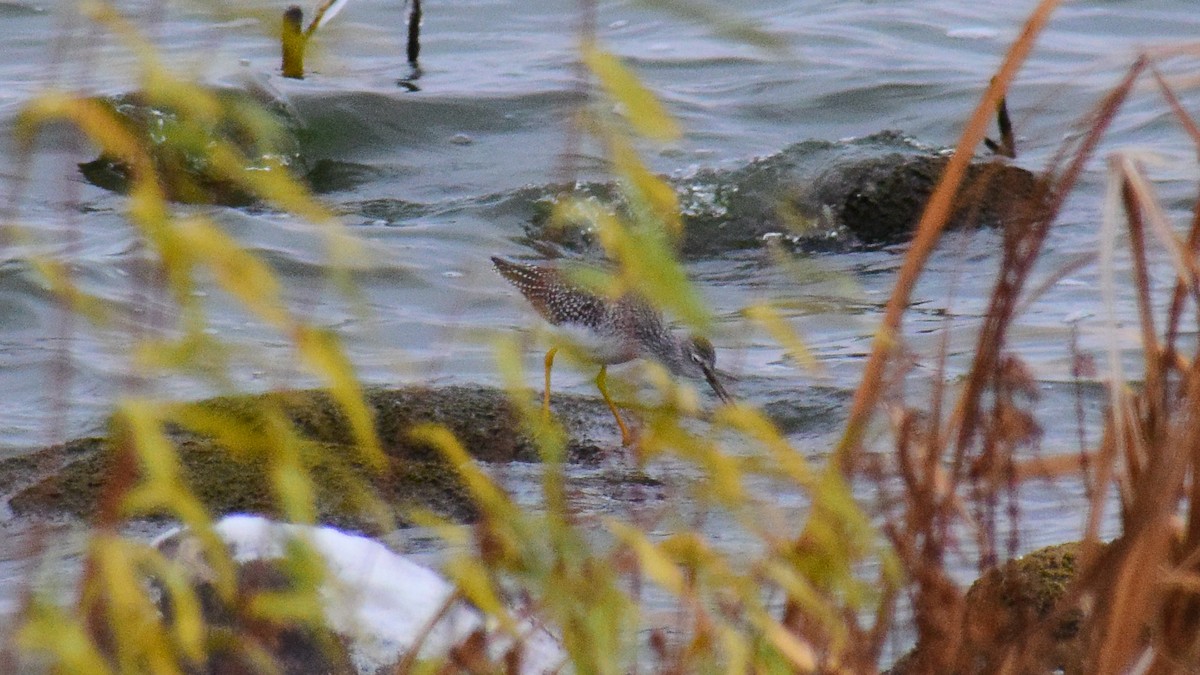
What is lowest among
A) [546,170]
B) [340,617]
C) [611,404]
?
[546,170]

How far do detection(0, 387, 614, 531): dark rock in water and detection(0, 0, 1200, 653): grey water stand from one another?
0.19 m

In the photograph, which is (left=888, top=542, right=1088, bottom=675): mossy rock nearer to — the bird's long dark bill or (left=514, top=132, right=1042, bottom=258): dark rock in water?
the bird's long dark bill

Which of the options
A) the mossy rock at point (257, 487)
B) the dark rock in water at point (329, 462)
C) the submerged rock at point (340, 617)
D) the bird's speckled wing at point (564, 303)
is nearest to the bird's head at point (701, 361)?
the bird's speckled wing at point (564, 303)

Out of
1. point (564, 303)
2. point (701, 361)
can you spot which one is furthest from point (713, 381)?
point (564, 303)

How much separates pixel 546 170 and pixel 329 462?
687 cm

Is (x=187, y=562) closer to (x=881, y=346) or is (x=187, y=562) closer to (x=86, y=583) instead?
(x=86, y=583)

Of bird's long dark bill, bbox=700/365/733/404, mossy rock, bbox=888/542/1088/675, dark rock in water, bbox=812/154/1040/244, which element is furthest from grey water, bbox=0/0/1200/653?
mossy rock, bbox=888/542/1088/675

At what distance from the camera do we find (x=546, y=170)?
38.1 ft

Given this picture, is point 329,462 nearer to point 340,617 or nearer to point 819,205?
point 340,617

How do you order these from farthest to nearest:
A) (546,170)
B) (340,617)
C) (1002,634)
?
(546,170)
(340,617)
(1002,634)

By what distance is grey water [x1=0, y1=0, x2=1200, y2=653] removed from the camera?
22.9 feet

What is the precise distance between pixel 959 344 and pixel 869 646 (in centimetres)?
562

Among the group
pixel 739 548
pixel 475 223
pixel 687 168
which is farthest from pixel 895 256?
pixel 739 548

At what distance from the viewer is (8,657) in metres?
2.26
